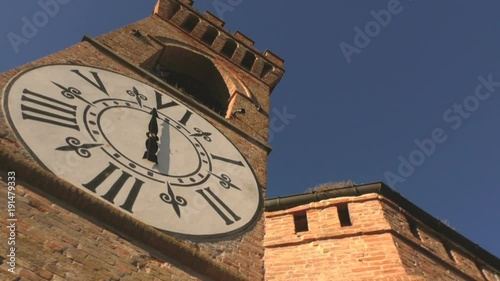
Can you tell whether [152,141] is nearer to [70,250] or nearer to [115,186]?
[115,186]

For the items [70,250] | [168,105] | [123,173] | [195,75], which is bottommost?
[70,250]

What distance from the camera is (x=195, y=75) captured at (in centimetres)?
995

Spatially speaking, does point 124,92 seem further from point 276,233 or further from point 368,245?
point 368,245

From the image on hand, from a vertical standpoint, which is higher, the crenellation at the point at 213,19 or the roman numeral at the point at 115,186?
the crenellation at the point at 213,19

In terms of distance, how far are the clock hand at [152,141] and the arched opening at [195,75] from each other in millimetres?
3406

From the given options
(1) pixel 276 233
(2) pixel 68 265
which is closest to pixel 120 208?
(2) pixel 68 265

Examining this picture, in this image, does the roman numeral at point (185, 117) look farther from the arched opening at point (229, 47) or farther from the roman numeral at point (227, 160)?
the arched opening at point (229, 47)

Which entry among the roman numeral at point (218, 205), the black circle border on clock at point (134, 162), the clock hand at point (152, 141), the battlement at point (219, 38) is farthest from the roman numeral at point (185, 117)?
the battlement at point (219, 38)

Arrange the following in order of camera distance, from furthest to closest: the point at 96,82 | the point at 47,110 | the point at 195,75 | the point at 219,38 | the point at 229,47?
the point at 229,47 < the point at 219,38 < the point at 195,75 < the point at 96,82 < the point at 47,110

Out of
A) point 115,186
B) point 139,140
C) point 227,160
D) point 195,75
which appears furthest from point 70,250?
point 195,75

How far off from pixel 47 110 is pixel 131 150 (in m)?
0.85

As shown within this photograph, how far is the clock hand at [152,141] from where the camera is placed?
5172mm

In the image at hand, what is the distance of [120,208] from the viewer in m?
4.23

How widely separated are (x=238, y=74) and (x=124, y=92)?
4.29 meters
